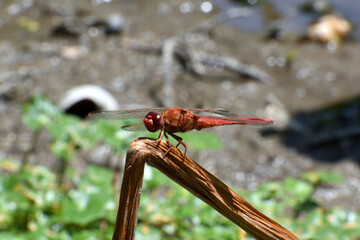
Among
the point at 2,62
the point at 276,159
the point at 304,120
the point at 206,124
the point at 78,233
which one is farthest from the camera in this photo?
the point at 2,62

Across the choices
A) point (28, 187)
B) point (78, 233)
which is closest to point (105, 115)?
point (78, 233)

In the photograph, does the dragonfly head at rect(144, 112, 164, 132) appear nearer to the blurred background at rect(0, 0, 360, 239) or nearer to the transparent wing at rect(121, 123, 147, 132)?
the transparent wing at rect(121, 123, 147, 132)

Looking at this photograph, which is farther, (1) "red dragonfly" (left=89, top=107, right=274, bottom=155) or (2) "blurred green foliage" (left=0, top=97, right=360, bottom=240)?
(2) "blurred green foliage" (left=0, top=97, right=360, bottom=240)

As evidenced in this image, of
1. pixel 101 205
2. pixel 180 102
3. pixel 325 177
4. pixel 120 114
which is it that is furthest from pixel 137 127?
pixel 180 102

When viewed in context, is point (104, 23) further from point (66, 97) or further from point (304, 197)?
point (304, 197)

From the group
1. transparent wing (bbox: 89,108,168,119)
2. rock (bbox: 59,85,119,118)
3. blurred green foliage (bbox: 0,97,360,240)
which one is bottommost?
transparent wing (bbox: 89,108,168,119)

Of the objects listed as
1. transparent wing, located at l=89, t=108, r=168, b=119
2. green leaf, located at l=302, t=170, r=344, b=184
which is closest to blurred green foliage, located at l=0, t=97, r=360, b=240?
green leaf, located at l=302, t=170, r=344, b=184

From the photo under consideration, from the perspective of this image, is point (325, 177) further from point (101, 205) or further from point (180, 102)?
point (180, 102)
